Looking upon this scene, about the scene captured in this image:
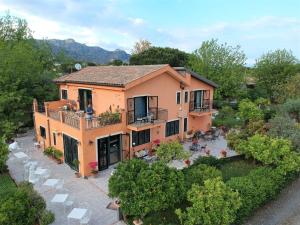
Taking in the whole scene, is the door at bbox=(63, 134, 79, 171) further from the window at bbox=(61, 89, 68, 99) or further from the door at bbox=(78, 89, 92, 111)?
the window at bbox=(61, 89, 68, 99)

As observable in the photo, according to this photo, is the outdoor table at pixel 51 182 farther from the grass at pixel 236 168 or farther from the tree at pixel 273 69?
the tree at pixel 273 69

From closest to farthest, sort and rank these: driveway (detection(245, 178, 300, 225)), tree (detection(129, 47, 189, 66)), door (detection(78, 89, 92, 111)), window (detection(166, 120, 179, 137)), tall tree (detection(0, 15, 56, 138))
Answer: driveway (detection(245, 178, 300, 225)) → door (detection(78, 89, 92, 111)) → window (detection(166, 120, 179, 137)) → tall tree (detection(0, 15, 56, 138)) → tree (detection(129, 47, 189, 66))

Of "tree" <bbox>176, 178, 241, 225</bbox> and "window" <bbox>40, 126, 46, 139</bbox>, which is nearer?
"tree" <bbox>176, 178, 241, 225</bbox>

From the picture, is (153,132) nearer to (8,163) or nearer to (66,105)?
(66,105)

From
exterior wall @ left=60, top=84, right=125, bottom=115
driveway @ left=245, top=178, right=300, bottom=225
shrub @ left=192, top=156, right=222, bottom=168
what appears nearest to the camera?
driveway @ left=245, top=178, right=300, bottom=225

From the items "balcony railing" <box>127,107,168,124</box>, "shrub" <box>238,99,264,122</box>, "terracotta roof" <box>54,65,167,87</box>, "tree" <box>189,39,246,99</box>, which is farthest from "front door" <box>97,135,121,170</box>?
"tree" <box>189,39,246,99</box>

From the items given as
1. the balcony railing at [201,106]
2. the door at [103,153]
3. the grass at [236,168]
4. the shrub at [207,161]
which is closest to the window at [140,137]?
the door at [103,153]

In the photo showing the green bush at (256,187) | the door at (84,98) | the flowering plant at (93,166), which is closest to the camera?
the green bush at (256,187)
